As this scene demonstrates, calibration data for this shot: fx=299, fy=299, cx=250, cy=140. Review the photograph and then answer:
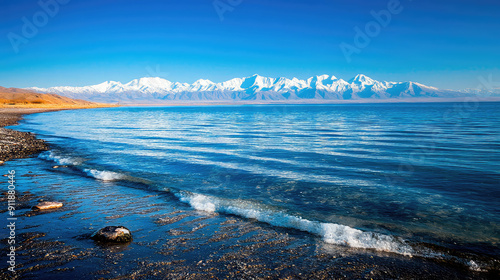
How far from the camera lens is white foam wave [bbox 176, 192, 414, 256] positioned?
8.00 metres

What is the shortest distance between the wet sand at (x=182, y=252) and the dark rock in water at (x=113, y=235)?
205 millimetres

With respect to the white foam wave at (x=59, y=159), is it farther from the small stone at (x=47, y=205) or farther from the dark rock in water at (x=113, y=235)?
the dark rock in water at (x=113, y=235)

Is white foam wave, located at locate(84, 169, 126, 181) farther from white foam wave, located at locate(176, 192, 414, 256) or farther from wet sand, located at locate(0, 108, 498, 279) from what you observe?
white foam wave, located at locate(176, 192, 414, 256)

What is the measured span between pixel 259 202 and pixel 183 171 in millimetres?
7330

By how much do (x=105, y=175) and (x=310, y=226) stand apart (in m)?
11.9

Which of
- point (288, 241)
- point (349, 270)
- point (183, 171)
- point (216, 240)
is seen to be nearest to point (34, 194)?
point (183, 171)

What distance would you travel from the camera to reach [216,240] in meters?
8.10

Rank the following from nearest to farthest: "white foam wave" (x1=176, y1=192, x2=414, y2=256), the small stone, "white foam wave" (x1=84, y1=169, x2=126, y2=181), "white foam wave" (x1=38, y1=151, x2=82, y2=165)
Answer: "white foam wave" (x1=176, y1=192, x2=414, y2=256) → the small stone → "white foam wave" (x1=84, y1=169, x2=126, y2=181) → "white foam wave" (x1=38, y1=151, x2=82, y2=165)

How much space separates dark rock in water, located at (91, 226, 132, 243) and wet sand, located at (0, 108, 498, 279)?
205 millimetres

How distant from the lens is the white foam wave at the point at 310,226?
Result: 26.2ft

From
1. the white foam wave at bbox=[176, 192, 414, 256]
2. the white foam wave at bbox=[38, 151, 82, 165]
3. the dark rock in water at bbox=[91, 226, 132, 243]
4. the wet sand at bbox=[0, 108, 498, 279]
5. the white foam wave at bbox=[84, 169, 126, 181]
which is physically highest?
the dark rock in water at bbox=[91, 226, 132, 243]

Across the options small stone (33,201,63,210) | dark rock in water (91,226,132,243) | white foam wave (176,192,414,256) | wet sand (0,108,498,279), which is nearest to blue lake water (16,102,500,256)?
white foam wave (176,192,414,256)

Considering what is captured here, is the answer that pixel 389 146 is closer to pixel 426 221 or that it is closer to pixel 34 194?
pixel 426 221

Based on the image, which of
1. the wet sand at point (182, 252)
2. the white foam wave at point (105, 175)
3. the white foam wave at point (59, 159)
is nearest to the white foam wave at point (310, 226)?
the wet sand at point (182, 252)
